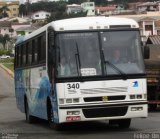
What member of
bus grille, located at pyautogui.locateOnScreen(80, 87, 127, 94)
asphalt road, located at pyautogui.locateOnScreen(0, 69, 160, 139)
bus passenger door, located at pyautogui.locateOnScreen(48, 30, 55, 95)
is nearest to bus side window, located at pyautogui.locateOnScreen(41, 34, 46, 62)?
bus passenger door, located at pyautogui.locateOnScreen(48, 30, 55, 95)

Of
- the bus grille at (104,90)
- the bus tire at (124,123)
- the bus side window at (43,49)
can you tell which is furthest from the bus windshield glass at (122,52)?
the bus side window at (43,49)

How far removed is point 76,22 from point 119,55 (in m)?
1.29

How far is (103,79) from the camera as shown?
14852mm

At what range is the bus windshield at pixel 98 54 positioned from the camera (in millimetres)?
14977

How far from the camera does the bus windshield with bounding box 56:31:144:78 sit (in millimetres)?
14977

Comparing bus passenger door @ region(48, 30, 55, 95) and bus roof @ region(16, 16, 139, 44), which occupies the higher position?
bus roof @ region(16, 16, 139, 44)

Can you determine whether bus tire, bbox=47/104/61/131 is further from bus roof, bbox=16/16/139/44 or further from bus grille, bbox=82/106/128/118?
bus roof, bbox=16/16/139/44

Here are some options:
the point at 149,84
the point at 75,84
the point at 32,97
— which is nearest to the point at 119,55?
the point at 75,84

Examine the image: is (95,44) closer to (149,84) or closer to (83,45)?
(83,45)

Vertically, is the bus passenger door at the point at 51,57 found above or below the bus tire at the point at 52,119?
above

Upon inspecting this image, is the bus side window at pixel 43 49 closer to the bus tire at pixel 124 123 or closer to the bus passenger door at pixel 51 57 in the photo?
the bus passenger door at pixel 51 57

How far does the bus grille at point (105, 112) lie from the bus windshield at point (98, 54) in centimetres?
79

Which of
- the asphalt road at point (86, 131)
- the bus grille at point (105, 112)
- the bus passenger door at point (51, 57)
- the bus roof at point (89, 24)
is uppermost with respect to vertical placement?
the bus roof at point (89, 24)

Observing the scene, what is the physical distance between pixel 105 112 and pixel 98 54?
52.6 inches
